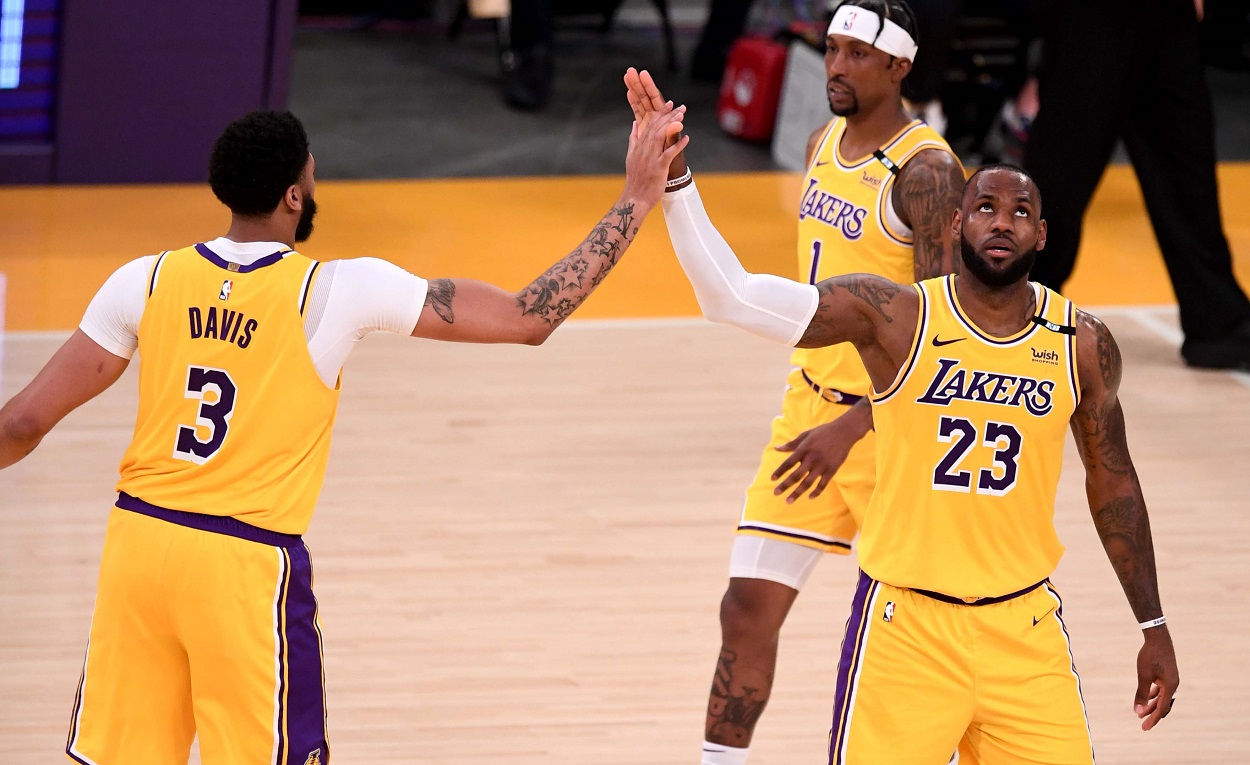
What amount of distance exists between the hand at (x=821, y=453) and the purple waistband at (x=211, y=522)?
1341 millimetres

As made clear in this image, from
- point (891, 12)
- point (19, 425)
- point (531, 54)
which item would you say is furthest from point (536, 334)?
point (531, 54)

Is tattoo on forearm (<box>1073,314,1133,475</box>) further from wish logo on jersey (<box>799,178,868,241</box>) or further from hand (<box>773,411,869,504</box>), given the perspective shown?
wish logo on jersey (<box>799,178,868,241</box>)

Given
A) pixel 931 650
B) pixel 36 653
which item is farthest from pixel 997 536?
pixel 36 653

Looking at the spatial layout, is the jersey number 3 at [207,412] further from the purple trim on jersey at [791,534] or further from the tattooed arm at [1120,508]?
the tattooed arm at [1120,508]

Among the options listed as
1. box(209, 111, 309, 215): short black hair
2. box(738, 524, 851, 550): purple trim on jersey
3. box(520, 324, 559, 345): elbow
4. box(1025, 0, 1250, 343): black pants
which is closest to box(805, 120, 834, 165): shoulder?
box(738, 524, 851, 550): purple trim on jersey

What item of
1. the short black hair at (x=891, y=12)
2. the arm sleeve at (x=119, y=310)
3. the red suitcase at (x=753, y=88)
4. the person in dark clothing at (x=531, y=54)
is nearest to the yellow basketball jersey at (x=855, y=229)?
the short black hair at (x=891, y=12)

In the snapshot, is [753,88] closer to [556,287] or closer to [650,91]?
[650,91]

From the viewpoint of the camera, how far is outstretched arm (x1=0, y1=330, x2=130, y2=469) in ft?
10.6

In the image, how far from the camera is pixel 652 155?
3.55 metres

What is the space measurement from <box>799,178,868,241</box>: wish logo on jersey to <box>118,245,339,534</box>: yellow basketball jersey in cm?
168

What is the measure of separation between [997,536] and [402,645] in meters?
2.40

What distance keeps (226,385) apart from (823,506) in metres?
1.73

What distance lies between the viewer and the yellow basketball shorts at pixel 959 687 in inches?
132

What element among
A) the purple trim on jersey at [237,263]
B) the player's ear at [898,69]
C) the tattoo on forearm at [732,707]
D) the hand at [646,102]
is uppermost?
the hand at [646,102]
